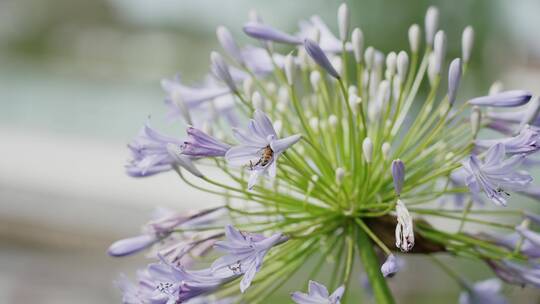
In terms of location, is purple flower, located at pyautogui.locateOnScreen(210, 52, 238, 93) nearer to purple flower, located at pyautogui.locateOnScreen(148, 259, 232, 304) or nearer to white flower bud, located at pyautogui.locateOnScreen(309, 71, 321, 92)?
white flower bud, located at pyautogui.locateOnScreen(309, 71, 321, 92)

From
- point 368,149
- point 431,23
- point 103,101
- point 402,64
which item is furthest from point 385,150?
point 103,101

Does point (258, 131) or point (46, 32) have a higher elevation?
point (46, 32)

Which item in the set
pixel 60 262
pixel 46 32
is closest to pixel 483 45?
pixel 60 262

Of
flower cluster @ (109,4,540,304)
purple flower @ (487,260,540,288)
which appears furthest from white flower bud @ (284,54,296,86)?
purple flower @ (487,260,540,288)

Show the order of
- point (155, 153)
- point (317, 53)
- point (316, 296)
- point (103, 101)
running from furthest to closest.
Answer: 1. point (103, 101)
2. point (155, 153)
3. point (317, 53)
4. point (316, 296)

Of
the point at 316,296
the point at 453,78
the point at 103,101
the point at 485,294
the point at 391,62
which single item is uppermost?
the point at 103,101

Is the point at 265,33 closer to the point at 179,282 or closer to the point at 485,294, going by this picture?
the point at 179,282

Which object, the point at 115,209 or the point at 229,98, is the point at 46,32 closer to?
the point at 115,209
